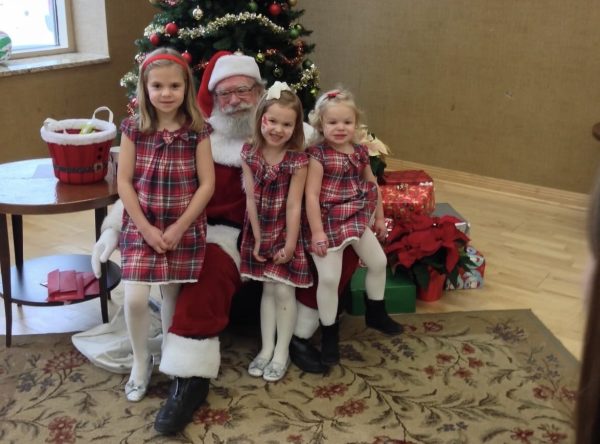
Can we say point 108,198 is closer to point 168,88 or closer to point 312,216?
point 168,88

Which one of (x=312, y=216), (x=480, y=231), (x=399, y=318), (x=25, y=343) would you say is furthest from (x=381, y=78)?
(x=25, y=343)

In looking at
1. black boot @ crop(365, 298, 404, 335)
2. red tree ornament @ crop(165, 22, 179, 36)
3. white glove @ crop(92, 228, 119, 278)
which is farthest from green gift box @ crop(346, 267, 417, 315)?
red tree ornament @ crop(165, 22, 179, 36)

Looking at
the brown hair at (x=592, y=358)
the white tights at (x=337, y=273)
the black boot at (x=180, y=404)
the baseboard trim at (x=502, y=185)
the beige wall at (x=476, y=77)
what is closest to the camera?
the brown hair at (x=592, y=358)

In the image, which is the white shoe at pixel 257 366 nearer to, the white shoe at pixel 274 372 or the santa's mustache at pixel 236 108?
the white shoe at pixel 274 372

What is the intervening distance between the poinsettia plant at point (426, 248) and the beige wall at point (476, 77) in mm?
1336

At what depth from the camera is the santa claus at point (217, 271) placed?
211cm

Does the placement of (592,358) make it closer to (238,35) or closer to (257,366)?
(257,366)

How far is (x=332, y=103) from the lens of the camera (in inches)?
88.3

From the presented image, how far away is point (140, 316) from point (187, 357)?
0.20 metres

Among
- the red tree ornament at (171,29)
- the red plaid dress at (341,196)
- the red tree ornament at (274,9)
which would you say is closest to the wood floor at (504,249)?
the red plaid dress at (341,196)

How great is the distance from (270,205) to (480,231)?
172cm

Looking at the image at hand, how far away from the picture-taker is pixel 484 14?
3.94 meters

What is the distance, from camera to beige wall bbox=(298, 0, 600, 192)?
150 inches

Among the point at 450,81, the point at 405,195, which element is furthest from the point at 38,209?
the point at 450,81
